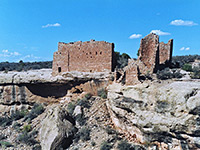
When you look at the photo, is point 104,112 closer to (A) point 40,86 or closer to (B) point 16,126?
(B) point 16,126

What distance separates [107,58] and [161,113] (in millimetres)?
7071

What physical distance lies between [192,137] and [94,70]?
9.46 m

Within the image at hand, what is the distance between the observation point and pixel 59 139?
12.7m

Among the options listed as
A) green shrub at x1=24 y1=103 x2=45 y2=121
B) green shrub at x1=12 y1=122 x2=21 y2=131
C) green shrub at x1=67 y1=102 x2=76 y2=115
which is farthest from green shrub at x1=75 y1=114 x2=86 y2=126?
green shrub at x1=12 y1=122 x2=21 y2=131

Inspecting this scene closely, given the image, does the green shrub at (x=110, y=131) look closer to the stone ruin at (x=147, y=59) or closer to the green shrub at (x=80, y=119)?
the green shrub at (x=80, y=119)

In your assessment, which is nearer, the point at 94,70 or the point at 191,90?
the point at 191,90

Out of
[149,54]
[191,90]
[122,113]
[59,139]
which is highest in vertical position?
[149,54]

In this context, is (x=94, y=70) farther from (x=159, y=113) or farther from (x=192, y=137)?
(x=192, y=137)

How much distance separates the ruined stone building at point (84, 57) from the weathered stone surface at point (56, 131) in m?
4.83

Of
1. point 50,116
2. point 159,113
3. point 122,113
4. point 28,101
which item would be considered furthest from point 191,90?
point 28,101

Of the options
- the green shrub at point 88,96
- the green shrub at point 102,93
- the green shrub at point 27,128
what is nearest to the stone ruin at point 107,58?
the green shrub at point 102,93

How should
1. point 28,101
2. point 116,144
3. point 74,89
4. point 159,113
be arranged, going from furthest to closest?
point 28,101, point 74,89, point 116,144, point 159,113

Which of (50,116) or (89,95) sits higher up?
(89,95)

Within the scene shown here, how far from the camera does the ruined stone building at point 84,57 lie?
1620 centimetres
